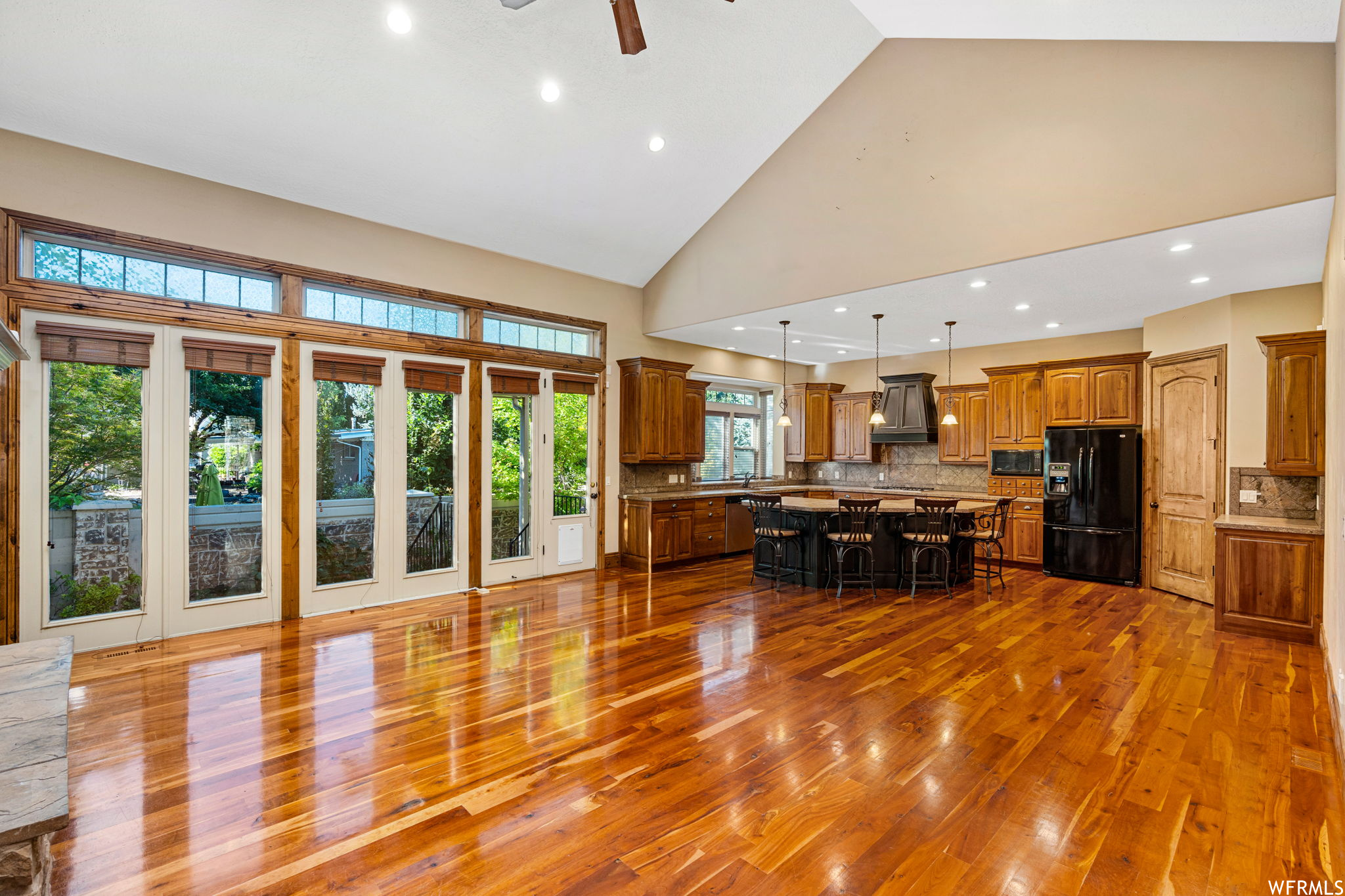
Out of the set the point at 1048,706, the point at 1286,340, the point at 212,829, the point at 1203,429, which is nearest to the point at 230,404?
the point at 212,829

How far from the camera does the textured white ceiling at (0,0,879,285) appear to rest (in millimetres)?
3719

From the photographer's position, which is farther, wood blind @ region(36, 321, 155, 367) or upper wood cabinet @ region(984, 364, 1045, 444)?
upper wood cabinet @ region(984, 364, 1045, 444)

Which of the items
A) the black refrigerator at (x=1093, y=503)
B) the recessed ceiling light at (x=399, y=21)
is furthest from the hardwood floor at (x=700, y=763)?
the recessed ceiling light at (x=399, y=21)

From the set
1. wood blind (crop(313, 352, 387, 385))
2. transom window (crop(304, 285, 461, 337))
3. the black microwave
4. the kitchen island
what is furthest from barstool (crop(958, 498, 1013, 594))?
wood blind (crop(313, 352, 387, 385))

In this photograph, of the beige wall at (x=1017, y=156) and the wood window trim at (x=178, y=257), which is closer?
the beige wall at (x=1017, y=156)

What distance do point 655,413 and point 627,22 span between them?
4.66 metres

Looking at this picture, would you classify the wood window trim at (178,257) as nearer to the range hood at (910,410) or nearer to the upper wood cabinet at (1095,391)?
Answer: the range hood at (910,410)

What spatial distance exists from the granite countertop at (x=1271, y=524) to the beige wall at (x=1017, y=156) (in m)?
2.48

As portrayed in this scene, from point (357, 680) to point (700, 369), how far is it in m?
5.94

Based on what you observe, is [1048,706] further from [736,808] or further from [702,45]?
[702,45]

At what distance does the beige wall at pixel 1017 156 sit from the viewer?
3.57 m

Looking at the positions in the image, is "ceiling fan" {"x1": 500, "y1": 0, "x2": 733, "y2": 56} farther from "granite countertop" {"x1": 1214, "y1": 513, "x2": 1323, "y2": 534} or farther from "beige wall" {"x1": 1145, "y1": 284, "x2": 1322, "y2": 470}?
"beige wall" {"x1": 1145, "y1": 284, "x2": 1322, "y2": 470}

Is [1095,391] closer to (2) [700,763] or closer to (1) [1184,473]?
(1) [1184,473]

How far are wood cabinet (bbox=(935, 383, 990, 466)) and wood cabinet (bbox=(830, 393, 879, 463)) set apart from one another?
3.57 ft
